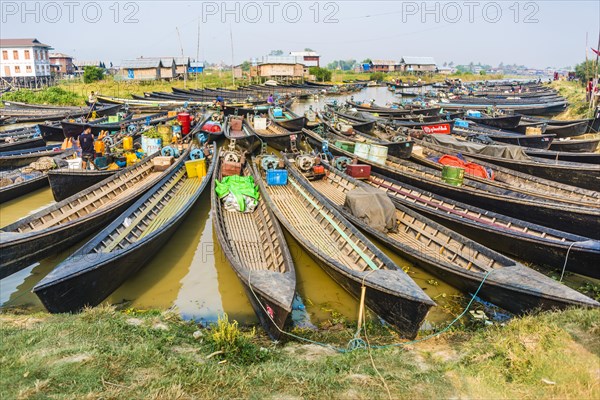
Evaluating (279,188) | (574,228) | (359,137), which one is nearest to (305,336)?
(279,188)

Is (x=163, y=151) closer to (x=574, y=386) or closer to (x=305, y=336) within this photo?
(x=305, y=336)

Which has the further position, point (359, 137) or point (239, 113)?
point (239, 113)

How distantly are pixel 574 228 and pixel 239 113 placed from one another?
26091mm

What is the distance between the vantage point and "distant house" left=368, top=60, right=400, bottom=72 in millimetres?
99250

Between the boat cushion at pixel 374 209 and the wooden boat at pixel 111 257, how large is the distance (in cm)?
497

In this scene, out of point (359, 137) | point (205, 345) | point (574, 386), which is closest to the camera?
point (574, 386)

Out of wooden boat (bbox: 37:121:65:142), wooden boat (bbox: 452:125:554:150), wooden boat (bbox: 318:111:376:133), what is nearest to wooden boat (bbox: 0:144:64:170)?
wooden boat (bbox: 37:121:65:142)

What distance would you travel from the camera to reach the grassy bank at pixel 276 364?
15.5ft

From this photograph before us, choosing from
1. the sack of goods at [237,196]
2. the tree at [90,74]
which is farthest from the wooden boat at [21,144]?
the tree at [90,74]

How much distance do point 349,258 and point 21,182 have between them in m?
12.9

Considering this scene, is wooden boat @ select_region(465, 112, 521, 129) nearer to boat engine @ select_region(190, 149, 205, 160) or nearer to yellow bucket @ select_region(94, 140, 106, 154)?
boat engine @ select_region(190, 149, 205, 160)

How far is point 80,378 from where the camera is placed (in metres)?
4.75

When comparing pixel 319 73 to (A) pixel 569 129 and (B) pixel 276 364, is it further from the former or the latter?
(B) pixel 276 364

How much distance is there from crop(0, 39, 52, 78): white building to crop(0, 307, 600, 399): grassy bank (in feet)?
201
